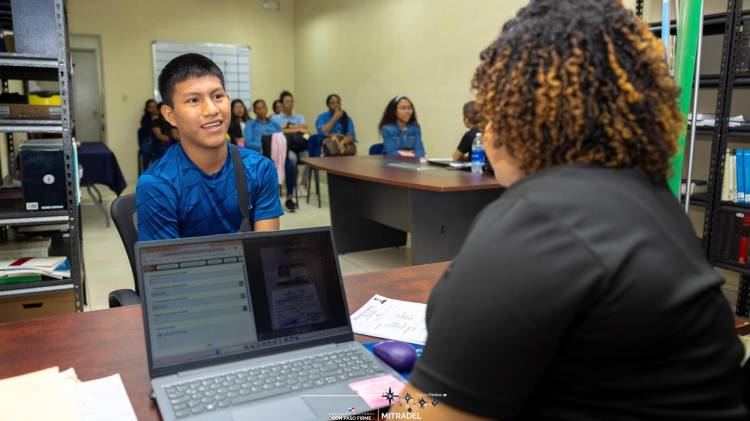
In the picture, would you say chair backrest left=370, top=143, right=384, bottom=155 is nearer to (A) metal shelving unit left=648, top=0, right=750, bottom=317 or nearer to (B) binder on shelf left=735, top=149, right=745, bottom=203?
(A) metal shelving unit left=648, top=0, right=750, bottom=317

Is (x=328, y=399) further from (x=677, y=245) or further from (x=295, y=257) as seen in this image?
(x=677, y=245)

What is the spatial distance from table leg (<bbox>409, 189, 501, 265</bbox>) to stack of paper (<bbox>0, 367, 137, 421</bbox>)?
2760 mm

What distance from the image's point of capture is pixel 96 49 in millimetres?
8719

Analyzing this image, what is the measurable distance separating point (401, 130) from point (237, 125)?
299 cm

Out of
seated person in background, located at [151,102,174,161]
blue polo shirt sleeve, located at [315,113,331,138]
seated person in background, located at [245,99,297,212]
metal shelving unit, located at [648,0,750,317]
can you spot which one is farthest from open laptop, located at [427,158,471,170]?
seated person in background, located at [151,102,174,161]

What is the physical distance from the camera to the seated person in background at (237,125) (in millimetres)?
7438

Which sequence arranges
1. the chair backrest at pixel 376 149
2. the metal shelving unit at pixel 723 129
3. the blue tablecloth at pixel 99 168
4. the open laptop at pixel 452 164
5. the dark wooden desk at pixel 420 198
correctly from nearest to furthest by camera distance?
the metal shelving unit at pixel 723 129 < the dark wooden desk at pixel 420 198 < the open laptop at pixel 452 164 < the blue tablecloth at pixel 99 168 < the chair backrest at pixel 376 149

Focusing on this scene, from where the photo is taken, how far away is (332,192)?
4.64 metres

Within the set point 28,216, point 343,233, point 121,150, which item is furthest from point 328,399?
point 121,150

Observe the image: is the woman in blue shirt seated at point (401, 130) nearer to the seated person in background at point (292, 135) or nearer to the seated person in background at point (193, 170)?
the seated person in background at point (292, 135)

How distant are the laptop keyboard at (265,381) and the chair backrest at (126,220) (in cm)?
95

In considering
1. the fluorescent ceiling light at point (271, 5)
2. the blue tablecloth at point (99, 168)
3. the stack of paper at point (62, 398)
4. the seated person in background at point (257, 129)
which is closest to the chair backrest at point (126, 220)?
the stack of paper at point (62, 398)

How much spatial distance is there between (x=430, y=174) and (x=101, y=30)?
7104 mm

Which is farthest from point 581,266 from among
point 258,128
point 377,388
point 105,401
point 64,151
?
point 258,128
